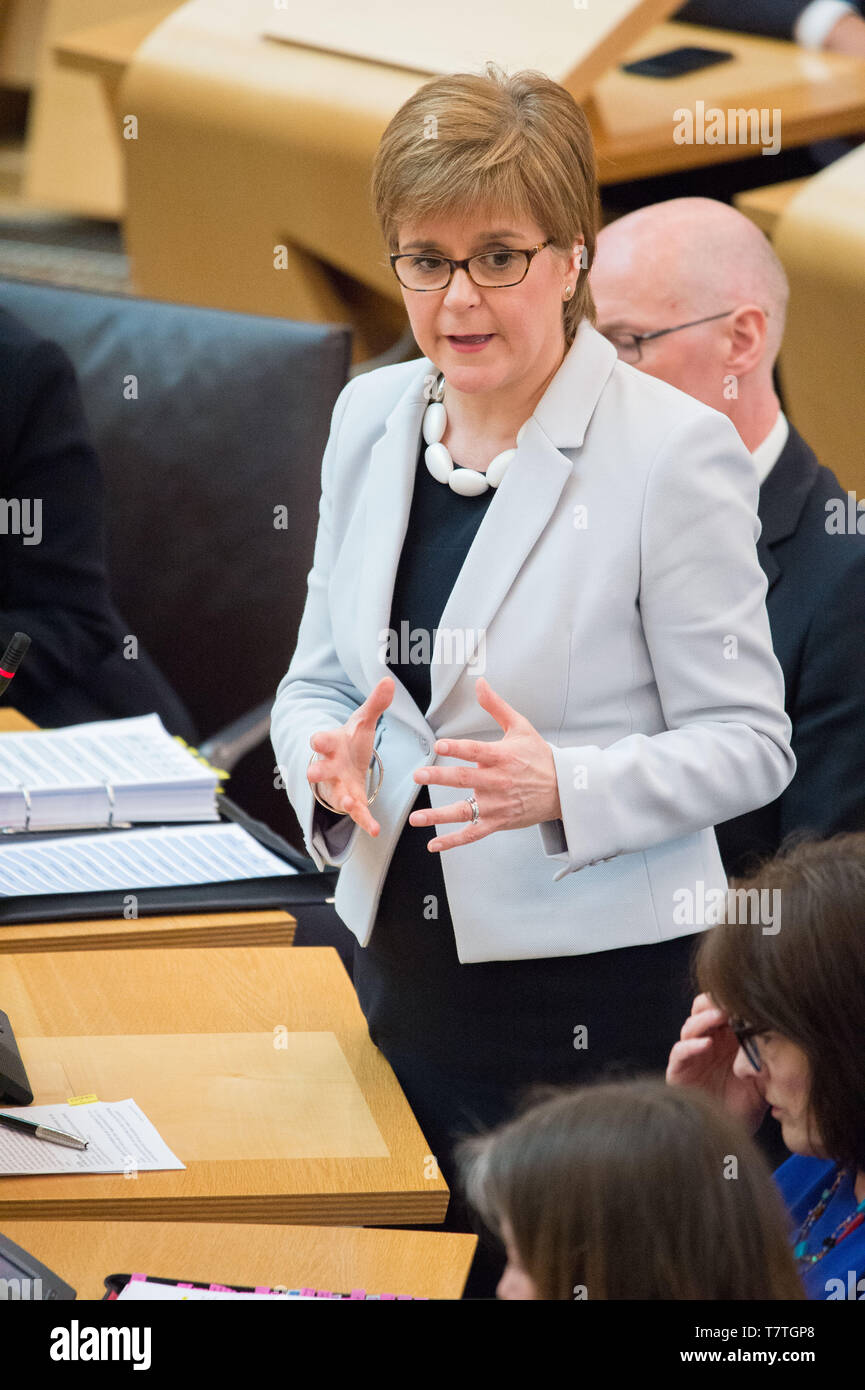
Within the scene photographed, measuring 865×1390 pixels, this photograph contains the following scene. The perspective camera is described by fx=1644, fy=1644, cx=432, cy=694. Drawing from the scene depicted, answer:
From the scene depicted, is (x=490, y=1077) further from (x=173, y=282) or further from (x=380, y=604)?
(x=173, y=282)

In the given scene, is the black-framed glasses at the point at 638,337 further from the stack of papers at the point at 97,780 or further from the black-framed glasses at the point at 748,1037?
the black-framed glasses at the point at 748,1037

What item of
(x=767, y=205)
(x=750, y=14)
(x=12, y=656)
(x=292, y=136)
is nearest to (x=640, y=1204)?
(x=12, y=656)

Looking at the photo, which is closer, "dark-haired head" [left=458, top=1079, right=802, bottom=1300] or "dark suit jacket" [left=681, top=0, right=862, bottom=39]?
"dark-haired head" [left=458, top=1079, right=802, bottom=1300]

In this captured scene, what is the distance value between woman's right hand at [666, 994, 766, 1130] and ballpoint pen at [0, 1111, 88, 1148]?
0.51 metres

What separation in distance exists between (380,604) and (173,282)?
8.11 ft

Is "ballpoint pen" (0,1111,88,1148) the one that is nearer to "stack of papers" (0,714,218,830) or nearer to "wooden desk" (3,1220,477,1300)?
"wooden desk" (3,1220,477,1300)

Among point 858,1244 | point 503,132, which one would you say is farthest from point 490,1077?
point 503,132

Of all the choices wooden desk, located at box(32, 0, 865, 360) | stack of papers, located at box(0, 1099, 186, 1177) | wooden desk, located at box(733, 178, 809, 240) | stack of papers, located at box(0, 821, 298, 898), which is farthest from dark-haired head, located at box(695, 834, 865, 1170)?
wooden desk, located at box(32, 0, 865, 360)

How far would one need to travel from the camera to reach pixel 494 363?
4.55 feet

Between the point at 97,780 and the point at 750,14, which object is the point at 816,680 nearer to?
the point at 97,780

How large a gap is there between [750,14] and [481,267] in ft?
8.94

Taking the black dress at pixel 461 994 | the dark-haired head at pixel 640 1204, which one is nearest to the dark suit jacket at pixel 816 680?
the black dress at pixel 461 994

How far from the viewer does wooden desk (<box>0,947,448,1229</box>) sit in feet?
4.52

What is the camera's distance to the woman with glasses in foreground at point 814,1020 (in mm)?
1180
